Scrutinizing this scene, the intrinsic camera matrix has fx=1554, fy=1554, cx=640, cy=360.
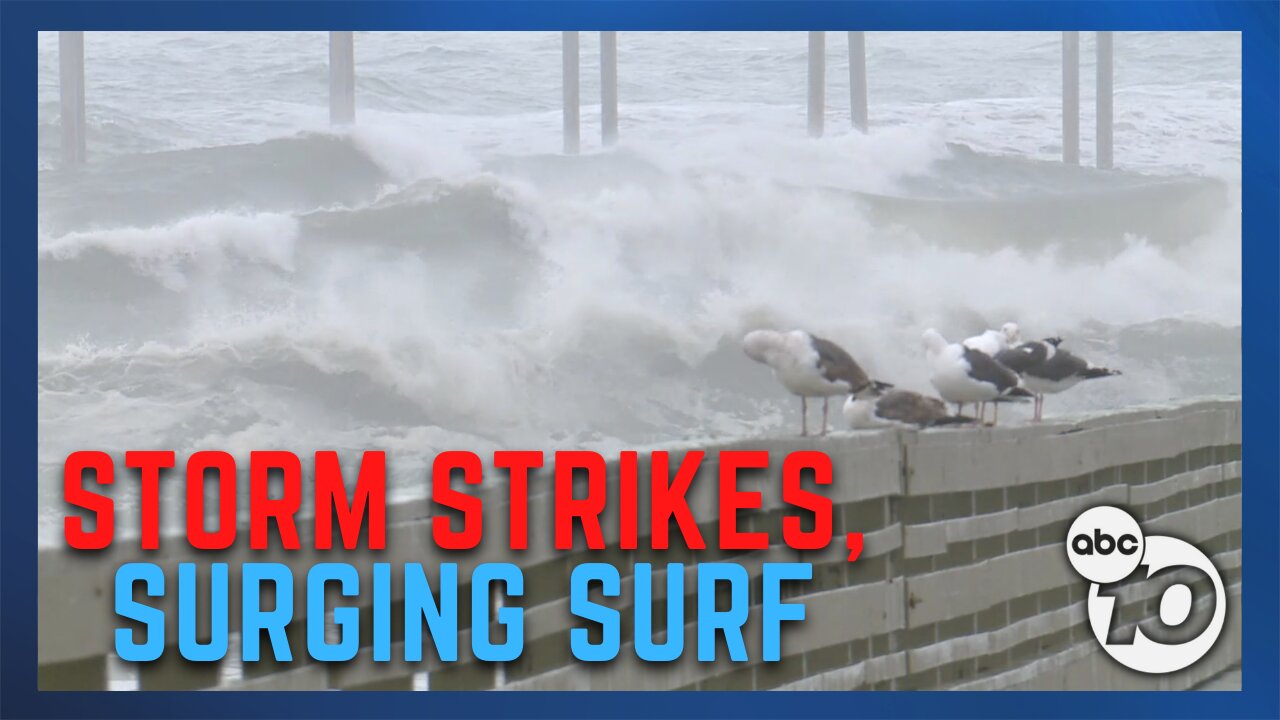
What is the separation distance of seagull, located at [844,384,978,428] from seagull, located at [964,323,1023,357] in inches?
5.9

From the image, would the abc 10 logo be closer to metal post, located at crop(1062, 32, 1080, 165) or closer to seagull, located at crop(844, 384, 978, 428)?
seagull, located at crop(844, 384, 978, 428)

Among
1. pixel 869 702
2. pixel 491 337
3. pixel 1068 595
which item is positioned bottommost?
pixel 869 702

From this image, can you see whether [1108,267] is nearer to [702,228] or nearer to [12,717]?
[702,228]

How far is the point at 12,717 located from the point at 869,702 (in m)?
1.87

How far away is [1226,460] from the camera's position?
3.54 meters

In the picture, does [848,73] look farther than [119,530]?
Yes

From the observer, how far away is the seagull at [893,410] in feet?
11.2

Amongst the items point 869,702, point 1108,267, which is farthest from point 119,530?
point 1108,267

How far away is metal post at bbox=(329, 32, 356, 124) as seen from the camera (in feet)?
11.5

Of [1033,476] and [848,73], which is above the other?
[848,73]

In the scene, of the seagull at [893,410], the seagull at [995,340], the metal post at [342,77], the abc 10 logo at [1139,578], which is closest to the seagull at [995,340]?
the seagull at [995,340]

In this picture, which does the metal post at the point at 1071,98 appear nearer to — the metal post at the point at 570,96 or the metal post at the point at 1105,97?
the metal post at the point at 1105,97

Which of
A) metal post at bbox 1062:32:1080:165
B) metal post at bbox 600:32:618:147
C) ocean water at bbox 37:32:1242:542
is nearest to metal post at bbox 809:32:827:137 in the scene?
ocean water at bbox 37:32:1242:542

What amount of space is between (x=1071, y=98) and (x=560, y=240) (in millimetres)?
1217
